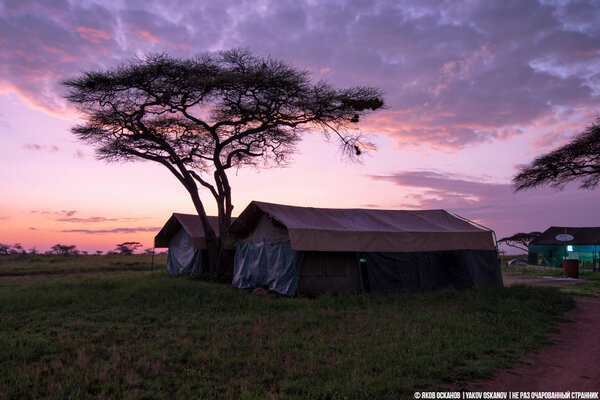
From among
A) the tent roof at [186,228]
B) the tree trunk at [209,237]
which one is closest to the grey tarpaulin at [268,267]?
the tree trunk at [209,237]

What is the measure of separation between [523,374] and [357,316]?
4.59 m

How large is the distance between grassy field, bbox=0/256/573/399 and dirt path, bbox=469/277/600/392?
0.92ft

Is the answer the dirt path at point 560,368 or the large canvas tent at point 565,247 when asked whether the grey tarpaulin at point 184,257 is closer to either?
the dirt path at point 560,368

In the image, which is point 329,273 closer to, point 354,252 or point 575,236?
point 354,252

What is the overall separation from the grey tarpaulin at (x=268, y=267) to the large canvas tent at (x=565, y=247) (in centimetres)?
2764

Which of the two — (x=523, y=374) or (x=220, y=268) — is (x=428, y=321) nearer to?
(x=523, y=374)

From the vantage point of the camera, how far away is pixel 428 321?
9602 millimetres

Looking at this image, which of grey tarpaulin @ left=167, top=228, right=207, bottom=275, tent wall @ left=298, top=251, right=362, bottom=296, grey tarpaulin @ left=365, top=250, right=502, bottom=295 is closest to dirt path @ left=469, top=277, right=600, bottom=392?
grey tarpaulin @ left=365, top=250, right=502, bottom=295

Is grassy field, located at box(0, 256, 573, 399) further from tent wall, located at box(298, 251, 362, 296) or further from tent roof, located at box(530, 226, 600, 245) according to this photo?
tent roof, located at box(530, 226, 600, 245)

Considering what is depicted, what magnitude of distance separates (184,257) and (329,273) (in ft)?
38.1

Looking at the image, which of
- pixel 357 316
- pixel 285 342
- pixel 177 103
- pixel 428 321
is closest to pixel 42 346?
pixel 285 342

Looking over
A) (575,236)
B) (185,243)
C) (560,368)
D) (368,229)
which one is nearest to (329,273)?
(368,229)

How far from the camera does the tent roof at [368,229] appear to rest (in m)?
14.0

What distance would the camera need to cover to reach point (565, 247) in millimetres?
33000
